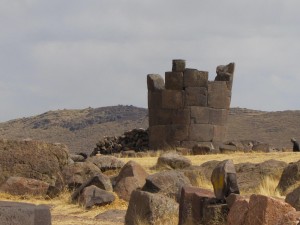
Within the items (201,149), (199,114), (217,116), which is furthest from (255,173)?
(217,116)

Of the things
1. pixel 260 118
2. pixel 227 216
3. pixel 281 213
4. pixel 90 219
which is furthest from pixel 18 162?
pixel 260 118

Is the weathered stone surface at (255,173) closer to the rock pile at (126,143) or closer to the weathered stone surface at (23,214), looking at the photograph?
the weathered stone surface at (23,214)

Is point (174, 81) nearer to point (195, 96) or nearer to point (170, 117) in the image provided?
point (195, 96)

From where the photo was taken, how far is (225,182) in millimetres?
9188

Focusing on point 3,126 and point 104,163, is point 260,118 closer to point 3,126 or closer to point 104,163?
point 3,126

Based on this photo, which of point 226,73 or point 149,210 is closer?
point 149,210

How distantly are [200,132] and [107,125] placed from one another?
3576cm

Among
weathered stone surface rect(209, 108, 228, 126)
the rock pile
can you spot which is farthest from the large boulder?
the rock pile

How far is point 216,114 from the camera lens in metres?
28.6

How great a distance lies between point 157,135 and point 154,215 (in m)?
18.6

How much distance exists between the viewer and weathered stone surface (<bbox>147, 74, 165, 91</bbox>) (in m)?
29.2

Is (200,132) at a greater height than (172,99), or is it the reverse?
(172,99)

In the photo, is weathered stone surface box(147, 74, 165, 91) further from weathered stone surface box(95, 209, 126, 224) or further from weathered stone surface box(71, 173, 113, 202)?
weathered stone surface box(95, 209, 126, 224)

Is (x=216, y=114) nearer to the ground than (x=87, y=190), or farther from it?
farther from it
